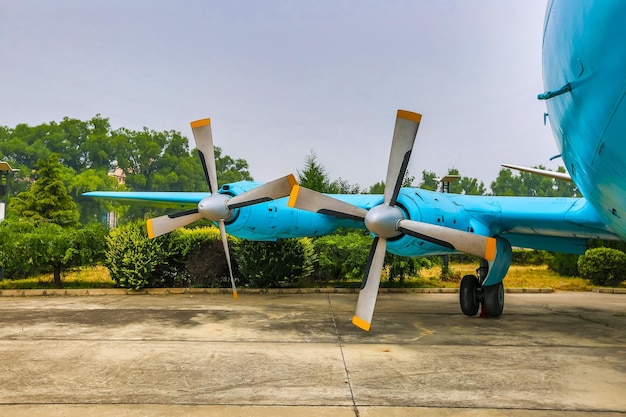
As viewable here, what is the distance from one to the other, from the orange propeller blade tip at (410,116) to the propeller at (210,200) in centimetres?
230

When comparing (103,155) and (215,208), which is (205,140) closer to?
(215,208)

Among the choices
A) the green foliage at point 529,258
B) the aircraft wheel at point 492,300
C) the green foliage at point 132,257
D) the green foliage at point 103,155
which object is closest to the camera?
the aircraft wheel at point 492,300

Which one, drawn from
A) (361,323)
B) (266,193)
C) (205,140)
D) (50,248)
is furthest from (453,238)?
(50,248)

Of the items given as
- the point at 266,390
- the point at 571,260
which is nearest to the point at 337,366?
the point at 266,390

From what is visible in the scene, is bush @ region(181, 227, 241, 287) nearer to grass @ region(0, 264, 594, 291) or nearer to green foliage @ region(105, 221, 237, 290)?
green foliage @ region(105, 221, 237, 290)

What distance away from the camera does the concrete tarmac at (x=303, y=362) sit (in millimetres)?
5070

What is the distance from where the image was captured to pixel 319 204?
812 centimetres

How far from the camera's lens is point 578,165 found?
5160 mm

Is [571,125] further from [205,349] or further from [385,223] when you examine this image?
[205,349]

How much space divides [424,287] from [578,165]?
12.4 m

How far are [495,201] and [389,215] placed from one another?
3495 millimetres

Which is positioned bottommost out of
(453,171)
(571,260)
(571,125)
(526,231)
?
(571,260)

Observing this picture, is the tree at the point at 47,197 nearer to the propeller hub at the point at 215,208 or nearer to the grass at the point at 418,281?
the grass at the point at 418,281

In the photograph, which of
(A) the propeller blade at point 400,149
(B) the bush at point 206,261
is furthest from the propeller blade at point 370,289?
(B) the bush at point 206,261
